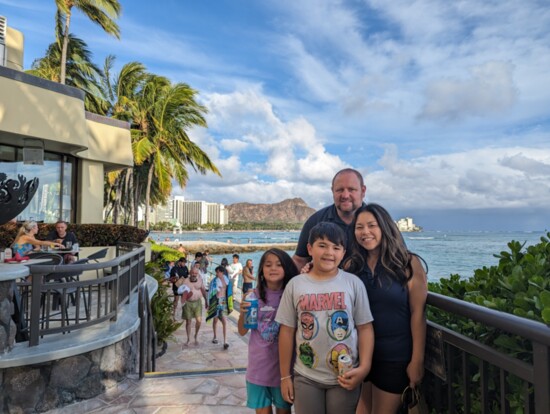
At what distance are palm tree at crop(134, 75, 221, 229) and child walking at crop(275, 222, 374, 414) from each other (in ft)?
64.7

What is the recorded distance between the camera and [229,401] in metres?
3.99

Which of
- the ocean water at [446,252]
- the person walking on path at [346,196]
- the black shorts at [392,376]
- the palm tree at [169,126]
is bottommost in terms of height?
the ocean water at [446,252]

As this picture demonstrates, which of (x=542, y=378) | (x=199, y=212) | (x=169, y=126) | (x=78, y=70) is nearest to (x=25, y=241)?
(x=542, y=378)

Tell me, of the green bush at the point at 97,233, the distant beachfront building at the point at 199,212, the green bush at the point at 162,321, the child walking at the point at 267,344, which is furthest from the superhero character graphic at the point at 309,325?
the distant beachfront building at the point at 199,212

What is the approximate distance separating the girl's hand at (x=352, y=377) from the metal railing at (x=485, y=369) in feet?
1.33

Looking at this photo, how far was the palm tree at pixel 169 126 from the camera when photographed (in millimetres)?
21781

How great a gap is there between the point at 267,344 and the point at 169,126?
838 inches

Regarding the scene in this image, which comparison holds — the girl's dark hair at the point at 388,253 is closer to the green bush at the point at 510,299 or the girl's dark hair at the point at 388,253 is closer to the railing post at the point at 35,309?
the green bush at the point at 510,299

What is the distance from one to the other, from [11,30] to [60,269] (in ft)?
44.1

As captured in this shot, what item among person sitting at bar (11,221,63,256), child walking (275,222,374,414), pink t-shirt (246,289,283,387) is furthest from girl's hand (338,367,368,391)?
person sitting at bar (11,221,63,256)

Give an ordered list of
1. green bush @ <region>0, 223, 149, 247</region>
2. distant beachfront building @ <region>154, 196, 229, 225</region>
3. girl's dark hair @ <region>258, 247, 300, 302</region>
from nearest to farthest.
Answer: girl's dark hair @ <region>258, 247, 300, 302</region> → green bush @ <region>0, 223, 149, 247</region> → distant beachfront building @ <region>154, 196, 229, 225</region>

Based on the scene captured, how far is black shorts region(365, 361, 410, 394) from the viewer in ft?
6.95

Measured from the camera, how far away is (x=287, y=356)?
228 cm

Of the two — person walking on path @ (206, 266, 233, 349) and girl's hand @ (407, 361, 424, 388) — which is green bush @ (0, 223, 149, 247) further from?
girl's hand @ (407, 361, 424, 388)
